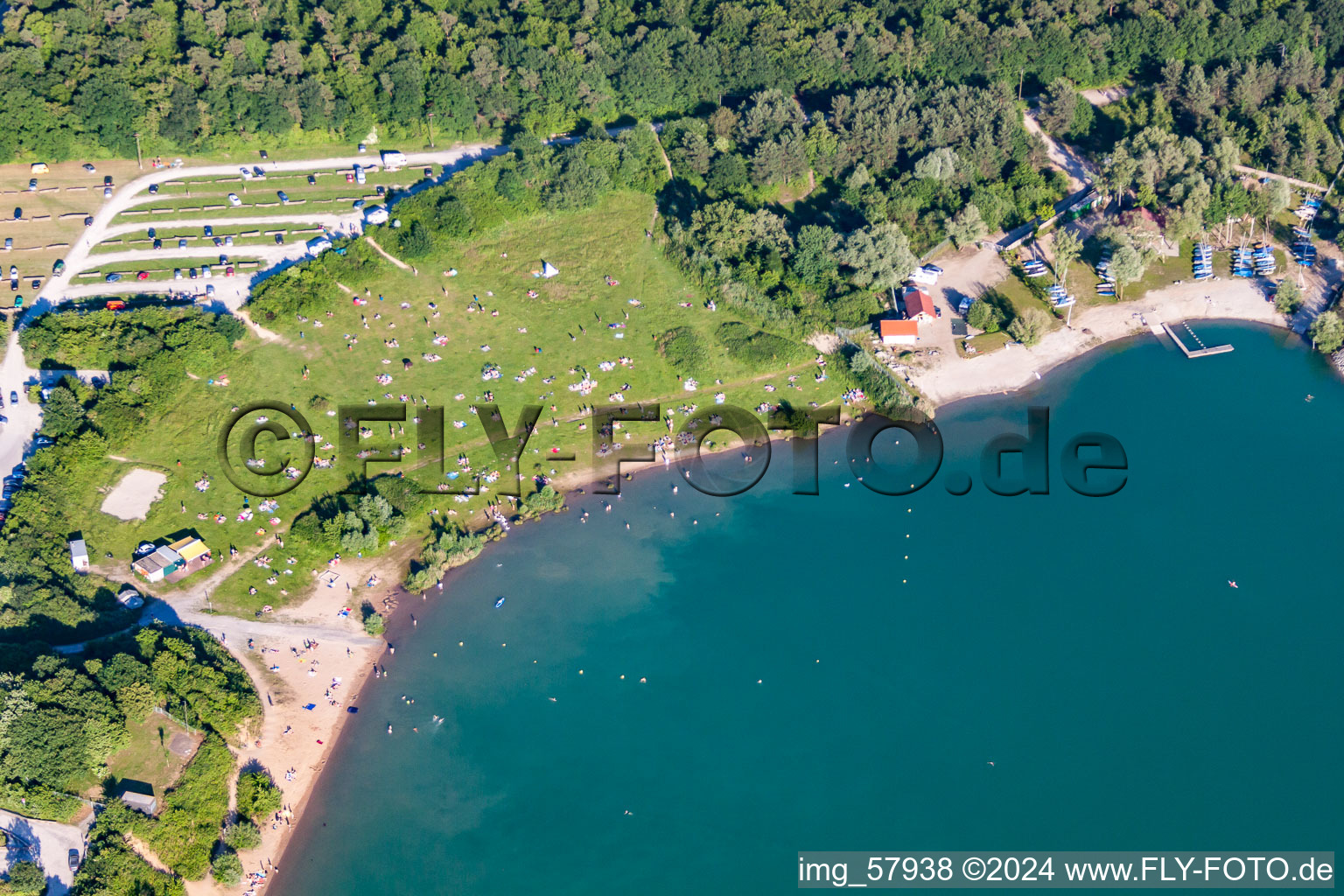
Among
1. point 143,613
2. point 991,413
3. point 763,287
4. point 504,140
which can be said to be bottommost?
point 143,613

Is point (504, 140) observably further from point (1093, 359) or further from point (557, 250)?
point (1093, 359)

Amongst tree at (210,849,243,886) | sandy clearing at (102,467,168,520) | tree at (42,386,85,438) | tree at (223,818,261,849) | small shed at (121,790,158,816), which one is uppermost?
tree at (42,386,85,438)

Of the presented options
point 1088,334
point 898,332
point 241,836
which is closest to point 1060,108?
point 1088,334

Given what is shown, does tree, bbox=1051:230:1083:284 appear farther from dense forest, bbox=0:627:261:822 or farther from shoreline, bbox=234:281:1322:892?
dense forest, bbox=0:627:261:822

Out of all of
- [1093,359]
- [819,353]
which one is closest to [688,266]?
[819,353]

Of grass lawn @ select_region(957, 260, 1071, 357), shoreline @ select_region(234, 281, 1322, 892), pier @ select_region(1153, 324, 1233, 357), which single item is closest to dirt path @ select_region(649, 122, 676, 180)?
grass lawn @ select_region(957, 260, 1071, 357)

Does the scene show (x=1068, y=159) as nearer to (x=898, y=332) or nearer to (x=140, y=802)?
(x=898, y=332)
